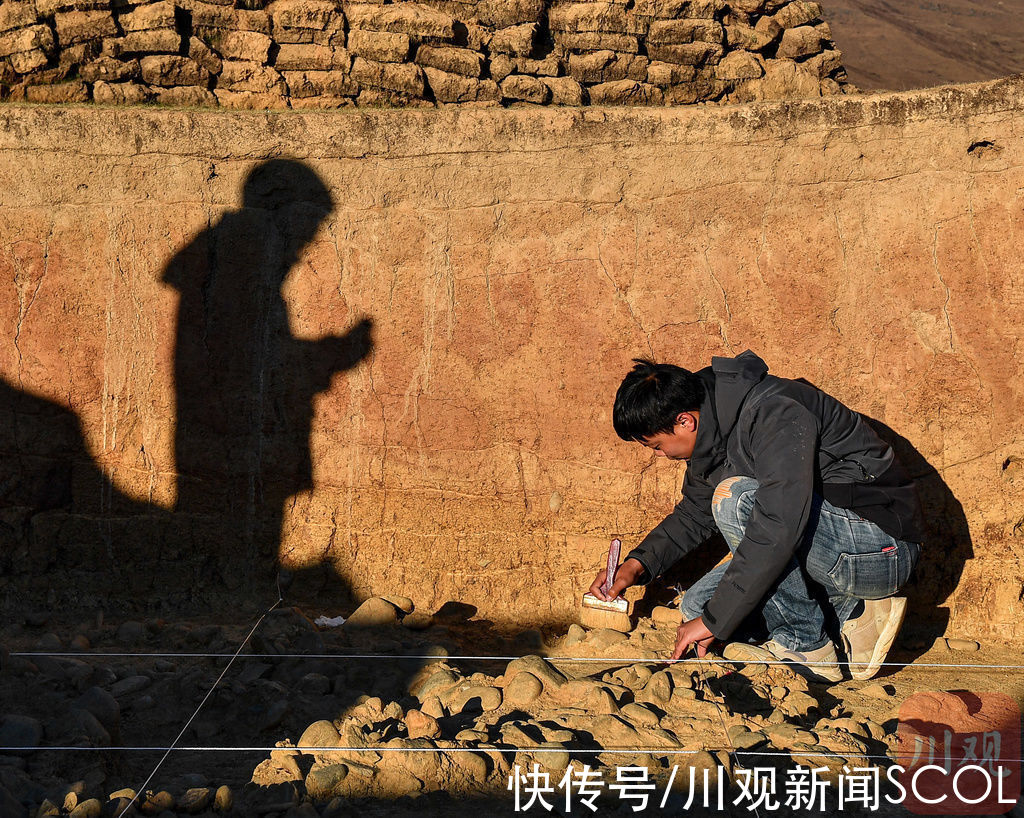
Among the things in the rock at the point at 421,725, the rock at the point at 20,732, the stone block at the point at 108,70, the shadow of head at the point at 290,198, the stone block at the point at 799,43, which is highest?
the stone block at the point at 799,43

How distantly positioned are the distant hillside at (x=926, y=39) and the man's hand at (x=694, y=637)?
41.3ft

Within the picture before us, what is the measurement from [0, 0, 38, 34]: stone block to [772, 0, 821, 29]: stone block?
3.41 metres

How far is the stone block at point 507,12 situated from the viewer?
439 centimetres

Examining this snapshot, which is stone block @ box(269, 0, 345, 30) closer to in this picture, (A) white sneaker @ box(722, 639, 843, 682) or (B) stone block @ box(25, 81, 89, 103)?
(B) stone block @ box(25, 81, 89, 103)

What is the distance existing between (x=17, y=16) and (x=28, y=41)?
0.16 metres

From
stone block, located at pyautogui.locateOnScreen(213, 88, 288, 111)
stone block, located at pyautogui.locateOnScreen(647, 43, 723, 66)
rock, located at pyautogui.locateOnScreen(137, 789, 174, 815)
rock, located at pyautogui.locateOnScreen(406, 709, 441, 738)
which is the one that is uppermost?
stone block, located at pyautogui.locateOnScreen(647, 43, 723, 66)

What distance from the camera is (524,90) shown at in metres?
4.30

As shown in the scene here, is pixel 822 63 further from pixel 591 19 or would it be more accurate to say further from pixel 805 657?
pixel 805 657

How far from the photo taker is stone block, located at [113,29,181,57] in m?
4.17

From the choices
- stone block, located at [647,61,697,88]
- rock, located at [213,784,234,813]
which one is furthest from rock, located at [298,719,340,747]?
stone block, located at [647,61,697,88]

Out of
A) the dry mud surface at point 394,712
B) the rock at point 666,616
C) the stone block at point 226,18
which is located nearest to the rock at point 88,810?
the dry mud surface at point 394,712

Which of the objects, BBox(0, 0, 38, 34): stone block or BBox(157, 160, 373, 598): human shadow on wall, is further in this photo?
BBox(0, 0, 38, 34): stone block

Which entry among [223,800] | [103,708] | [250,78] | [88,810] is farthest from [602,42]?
[88,810]

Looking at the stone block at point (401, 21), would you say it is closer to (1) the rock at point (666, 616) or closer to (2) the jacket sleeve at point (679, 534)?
(2) the jacket sleeve at point (679, 534)
